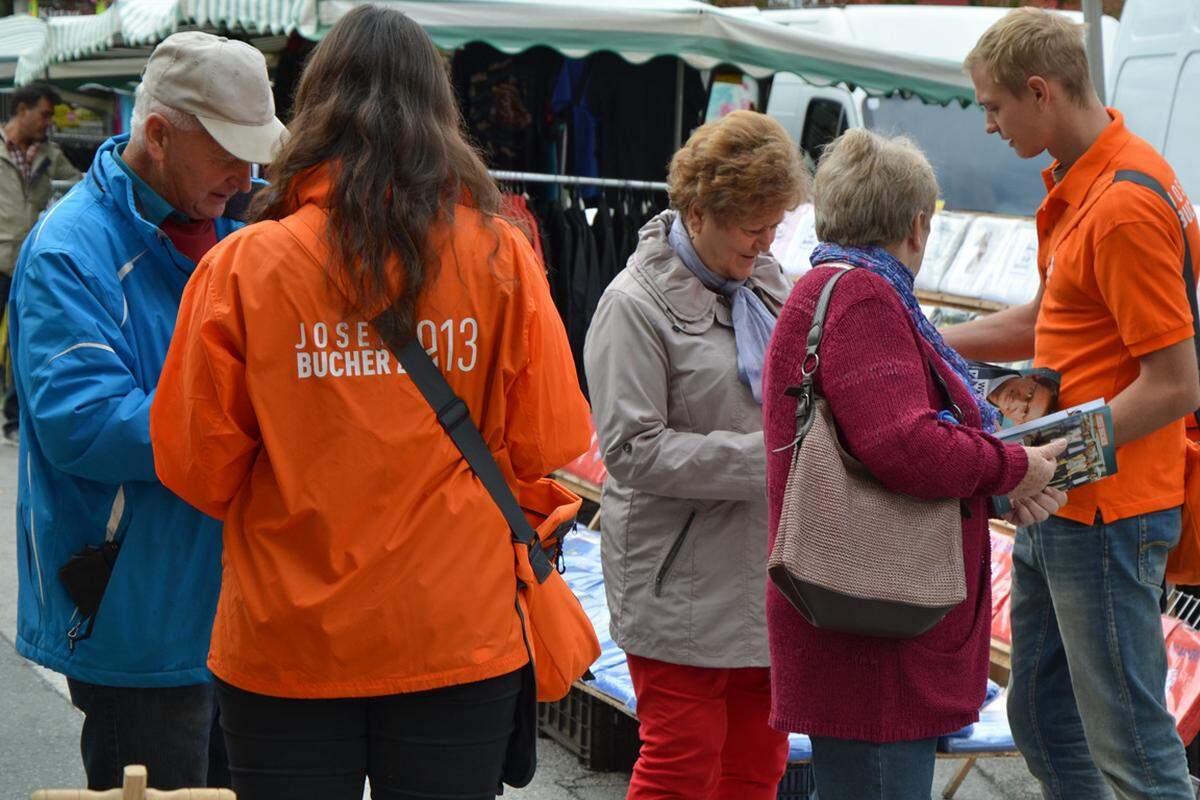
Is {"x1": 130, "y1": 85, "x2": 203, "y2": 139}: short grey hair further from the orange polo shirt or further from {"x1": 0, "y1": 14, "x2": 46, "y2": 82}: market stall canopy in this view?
{"x1": 0, "y1": 14, "x2": 46, "y2": 82}: market stall canopy

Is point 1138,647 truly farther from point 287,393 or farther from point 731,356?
point 287,393

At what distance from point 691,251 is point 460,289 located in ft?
3.50

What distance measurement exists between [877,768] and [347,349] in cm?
121

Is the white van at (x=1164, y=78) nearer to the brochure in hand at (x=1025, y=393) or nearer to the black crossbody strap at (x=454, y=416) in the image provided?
the brochure in hand at (x=1025, y=393)

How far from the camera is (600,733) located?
4.41 meters

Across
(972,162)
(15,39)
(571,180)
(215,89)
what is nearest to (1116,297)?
(215,89)

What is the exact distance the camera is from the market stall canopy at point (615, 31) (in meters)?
6.56

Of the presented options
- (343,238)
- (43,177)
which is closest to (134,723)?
(343,238)

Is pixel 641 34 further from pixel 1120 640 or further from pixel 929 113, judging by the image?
pixel 1120 640

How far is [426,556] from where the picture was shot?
6.87ft

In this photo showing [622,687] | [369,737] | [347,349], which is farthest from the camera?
[622,687]

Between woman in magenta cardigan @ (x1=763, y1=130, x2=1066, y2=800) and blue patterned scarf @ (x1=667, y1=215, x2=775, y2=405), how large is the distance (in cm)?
43

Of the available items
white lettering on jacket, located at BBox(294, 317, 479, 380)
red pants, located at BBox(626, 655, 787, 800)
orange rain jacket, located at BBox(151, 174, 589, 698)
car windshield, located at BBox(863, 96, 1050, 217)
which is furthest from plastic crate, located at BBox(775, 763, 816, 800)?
car windshield, located at BBox(863, 96, 1050, 217)

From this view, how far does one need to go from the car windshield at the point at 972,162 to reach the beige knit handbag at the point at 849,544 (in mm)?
7063
